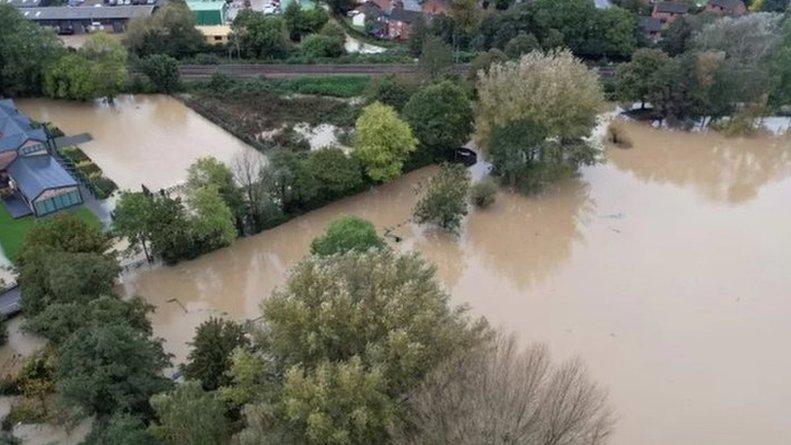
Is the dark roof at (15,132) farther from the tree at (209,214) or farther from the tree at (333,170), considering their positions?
the tree at (333,170)

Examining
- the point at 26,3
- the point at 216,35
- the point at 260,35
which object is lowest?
the point at 216,35

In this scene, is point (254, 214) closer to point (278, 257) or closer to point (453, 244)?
point (278, 257)

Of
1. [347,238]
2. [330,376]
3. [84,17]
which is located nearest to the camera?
[330,376]

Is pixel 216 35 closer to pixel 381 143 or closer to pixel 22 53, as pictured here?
pixel 22 53

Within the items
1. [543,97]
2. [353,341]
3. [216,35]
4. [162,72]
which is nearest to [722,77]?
[543,97]

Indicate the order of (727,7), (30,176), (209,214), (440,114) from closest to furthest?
(209,214) < (30,176) < (440,114) < (727,7)

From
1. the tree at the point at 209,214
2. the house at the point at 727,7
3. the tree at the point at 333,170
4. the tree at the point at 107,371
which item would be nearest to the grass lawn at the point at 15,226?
the tree at the point at 209,214

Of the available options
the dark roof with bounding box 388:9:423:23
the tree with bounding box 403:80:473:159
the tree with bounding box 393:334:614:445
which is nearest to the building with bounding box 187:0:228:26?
the dark roof with bounding box 388:9:423:23
